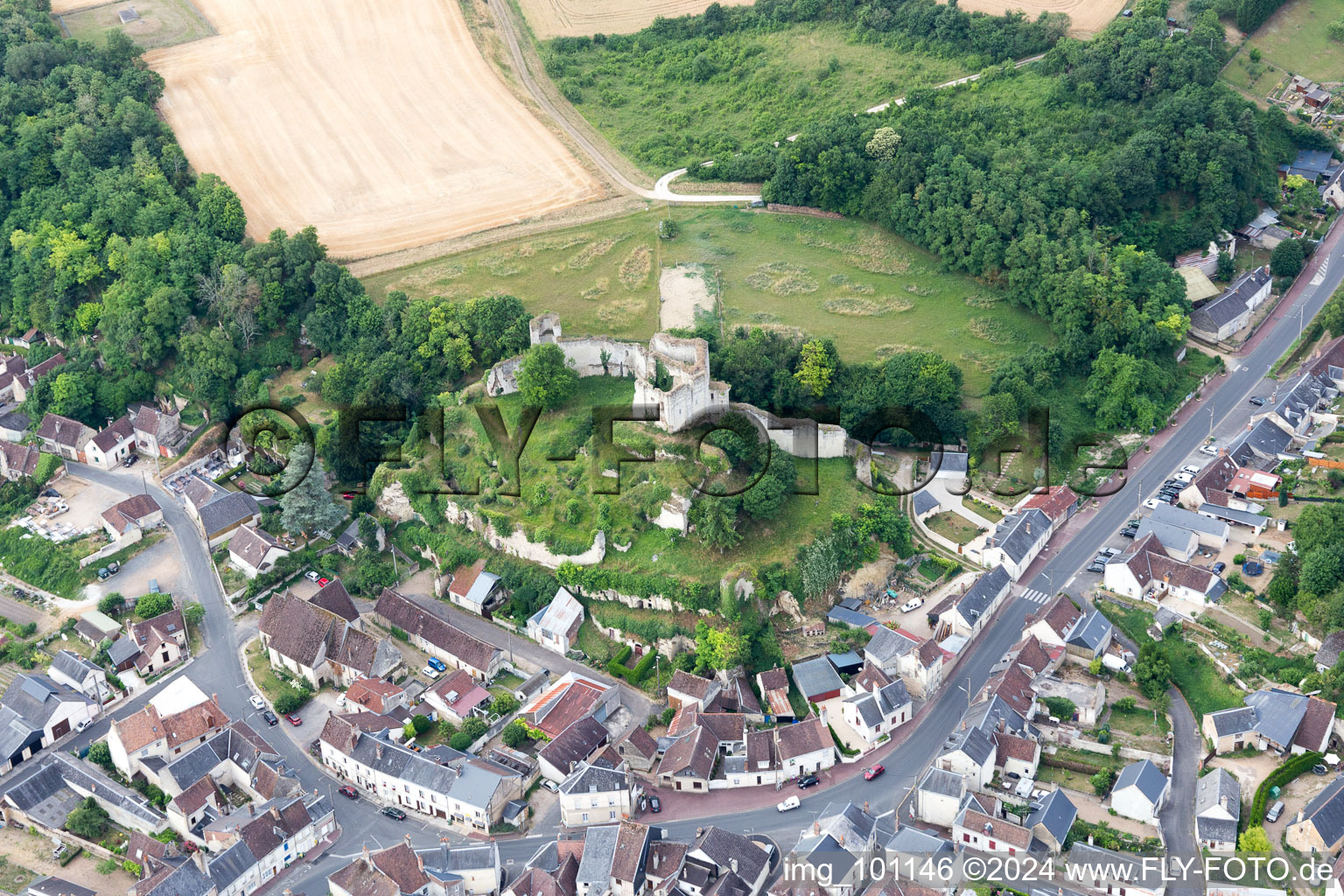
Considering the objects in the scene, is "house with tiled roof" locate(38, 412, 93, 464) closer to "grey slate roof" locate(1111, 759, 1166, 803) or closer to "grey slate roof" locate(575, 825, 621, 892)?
"grey slate roof" locate(575, 825, 621, 892)

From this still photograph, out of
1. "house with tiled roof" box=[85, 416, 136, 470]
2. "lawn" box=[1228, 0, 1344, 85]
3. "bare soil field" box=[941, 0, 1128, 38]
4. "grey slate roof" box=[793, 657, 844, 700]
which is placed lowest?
"grey slate roof" box=[793, 657, 844, 700]

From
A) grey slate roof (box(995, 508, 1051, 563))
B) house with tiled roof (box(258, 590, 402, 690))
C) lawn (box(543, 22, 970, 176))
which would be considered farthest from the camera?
lawn (box(543, 22, 970, 176))

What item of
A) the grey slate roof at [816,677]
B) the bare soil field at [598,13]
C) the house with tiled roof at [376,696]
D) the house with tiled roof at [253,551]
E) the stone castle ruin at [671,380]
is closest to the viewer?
the grey slate roof at [816,677]

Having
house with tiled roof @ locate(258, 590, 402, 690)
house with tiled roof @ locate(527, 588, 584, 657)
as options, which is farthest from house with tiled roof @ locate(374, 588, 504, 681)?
house with tiled roof @ locate(527, 588, 584, 657)

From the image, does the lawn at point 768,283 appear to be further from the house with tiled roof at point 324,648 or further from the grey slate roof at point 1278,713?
the grey slate roof at point 1278,713

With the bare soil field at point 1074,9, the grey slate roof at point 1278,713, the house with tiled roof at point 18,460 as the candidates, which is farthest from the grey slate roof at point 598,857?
the bare soil field at point 1074,9

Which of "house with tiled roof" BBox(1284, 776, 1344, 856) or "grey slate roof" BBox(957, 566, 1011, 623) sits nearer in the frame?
"house with tiled roof" BBox(1284, 776, 1344, 856)

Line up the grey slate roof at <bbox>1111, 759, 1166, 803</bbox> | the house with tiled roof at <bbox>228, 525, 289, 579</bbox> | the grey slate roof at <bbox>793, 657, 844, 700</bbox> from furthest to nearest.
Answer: the house with tiled roof at <bbox>228, 525, 289, 579</bbox>, the grey slate roof at <bbox>793, 657, 844, 700</bbox>, the grey slate roof at <bbox>1111, 759, 1166, 803</bbox>
